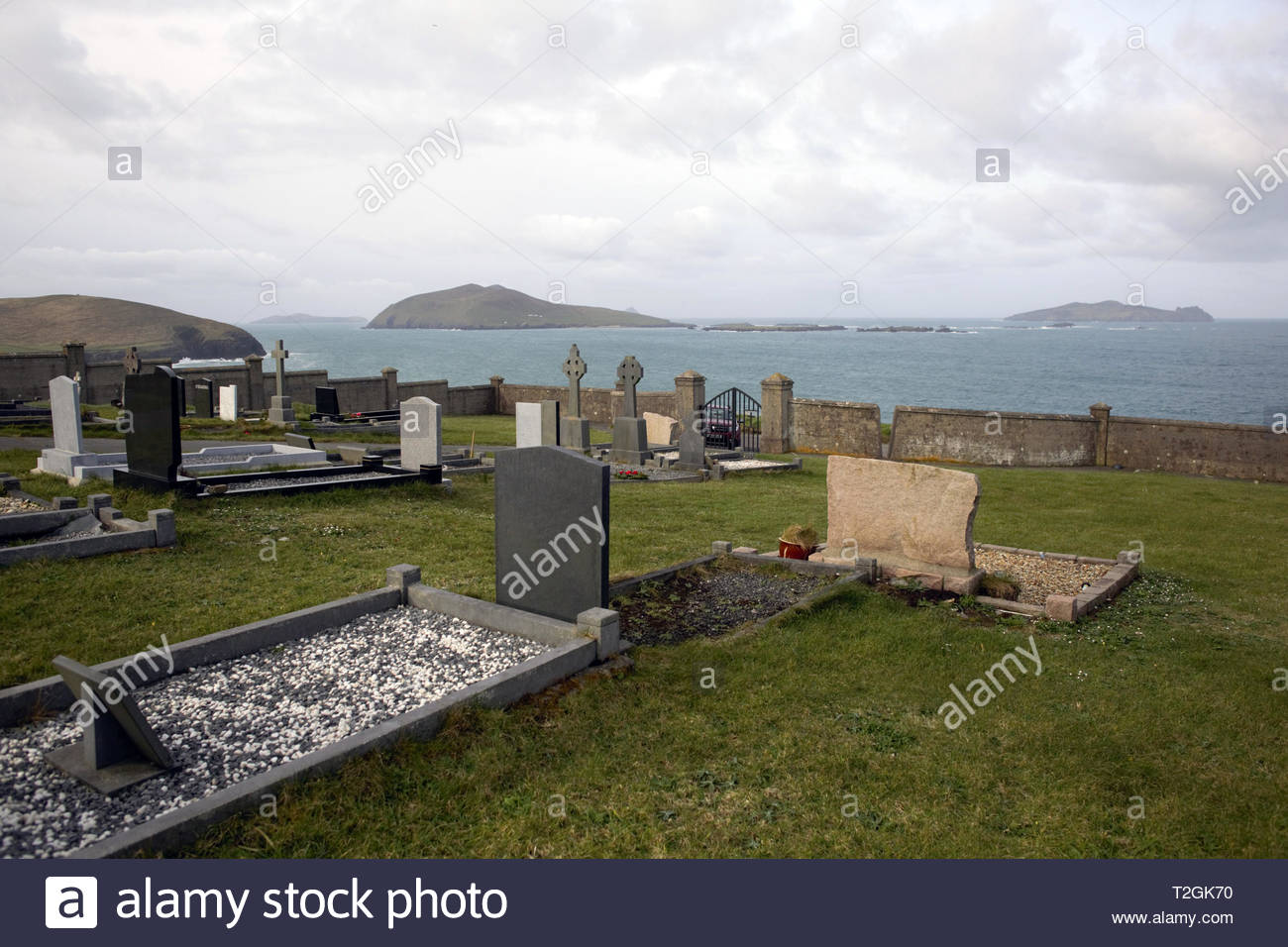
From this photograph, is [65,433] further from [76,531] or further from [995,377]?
[995,377]

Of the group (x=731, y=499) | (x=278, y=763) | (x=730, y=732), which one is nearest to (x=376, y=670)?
(x=278, y=763)

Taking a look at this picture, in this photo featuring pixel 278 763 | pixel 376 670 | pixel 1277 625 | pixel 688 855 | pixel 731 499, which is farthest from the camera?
pixel 731 499

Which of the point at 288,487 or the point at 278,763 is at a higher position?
the point at 288,487

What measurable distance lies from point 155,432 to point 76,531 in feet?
6.51

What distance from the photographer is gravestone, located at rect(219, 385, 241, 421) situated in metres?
23.5

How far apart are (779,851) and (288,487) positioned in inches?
421

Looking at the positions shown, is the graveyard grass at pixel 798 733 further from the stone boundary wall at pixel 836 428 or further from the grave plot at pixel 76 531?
the stone boundary wall at pixel 836 428

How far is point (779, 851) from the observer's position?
408 centimetres

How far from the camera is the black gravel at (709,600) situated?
7441 mm

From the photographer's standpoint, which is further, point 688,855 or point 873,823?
point 873,823

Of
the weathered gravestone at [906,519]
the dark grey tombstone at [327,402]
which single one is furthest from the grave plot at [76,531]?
the dark grey tombstone at [327,402]

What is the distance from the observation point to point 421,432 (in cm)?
1480

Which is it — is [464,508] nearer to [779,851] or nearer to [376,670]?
[376,670]

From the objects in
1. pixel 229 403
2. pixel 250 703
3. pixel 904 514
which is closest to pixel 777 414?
pixel 904 514
